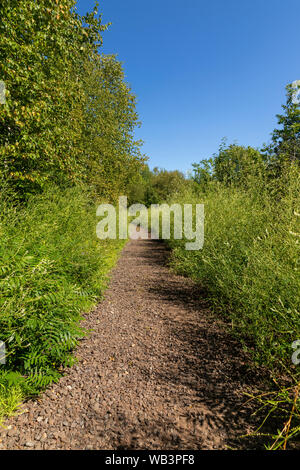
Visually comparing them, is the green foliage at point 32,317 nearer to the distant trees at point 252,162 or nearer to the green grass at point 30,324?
the green grass at point 30,324

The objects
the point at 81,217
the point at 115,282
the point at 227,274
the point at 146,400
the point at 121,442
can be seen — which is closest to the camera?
the point at 121,442

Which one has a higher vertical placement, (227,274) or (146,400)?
(227,274)

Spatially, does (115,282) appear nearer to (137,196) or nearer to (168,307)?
(168,307)

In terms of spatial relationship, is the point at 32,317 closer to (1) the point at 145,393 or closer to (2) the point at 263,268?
(1) the point at 145,393

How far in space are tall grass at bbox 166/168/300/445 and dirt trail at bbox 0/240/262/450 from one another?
0.39 meters

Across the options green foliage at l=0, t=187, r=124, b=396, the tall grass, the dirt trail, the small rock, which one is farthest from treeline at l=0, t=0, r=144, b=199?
the tall grass

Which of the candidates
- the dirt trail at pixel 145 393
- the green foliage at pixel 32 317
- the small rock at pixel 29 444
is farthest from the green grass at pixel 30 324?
the small rock at pixel 29 444

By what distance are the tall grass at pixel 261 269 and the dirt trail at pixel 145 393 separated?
394mm

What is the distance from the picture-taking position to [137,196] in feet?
115

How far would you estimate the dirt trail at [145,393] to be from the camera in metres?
1.86

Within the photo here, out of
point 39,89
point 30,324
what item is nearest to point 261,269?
point 30,324

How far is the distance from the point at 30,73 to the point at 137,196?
30.7 m
